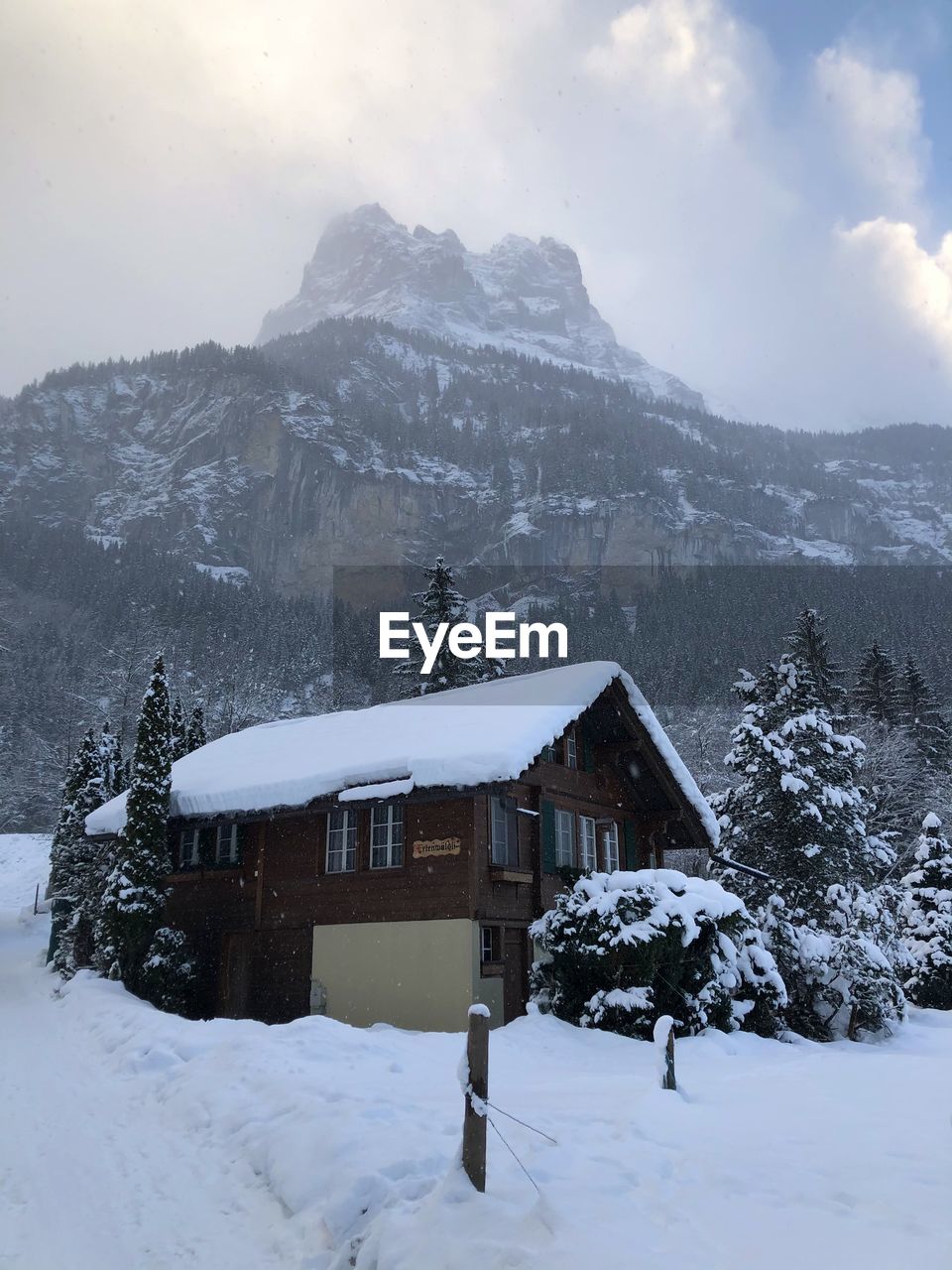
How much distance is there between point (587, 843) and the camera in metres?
21.9

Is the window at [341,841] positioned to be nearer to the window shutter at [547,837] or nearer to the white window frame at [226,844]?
the white window frame at [226,844]

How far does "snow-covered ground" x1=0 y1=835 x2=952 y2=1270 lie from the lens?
203 inches

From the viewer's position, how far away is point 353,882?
1878cm

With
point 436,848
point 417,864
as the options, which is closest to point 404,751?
point 436,848

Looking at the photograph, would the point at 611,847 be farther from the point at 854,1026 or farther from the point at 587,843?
the point at 854,1026

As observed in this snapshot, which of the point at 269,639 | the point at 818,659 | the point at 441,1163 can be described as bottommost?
the point at 441,1163

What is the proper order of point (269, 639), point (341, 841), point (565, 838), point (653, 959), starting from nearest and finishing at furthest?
point (653, 959)
point (341, 841)
point (565, 838)
point (269, 639)

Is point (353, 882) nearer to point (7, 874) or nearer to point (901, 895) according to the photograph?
point (901, 895)

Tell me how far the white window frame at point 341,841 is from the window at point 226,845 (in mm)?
3083

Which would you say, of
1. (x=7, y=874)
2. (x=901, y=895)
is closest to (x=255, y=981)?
(x=901, y=895)

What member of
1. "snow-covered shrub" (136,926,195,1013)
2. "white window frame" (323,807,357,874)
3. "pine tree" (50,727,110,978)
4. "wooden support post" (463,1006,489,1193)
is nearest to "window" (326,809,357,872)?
"white window frame" (323,807,357,874)

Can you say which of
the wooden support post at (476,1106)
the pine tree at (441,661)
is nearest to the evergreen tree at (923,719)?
the pine tree at (441,661)

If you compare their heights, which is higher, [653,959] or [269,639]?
[269,639]

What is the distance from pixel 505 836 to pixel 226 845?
746 centimetres
